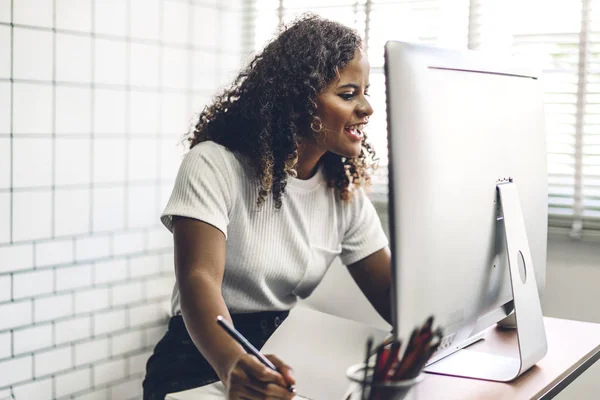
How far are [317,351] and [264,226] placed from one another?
0.44 metres

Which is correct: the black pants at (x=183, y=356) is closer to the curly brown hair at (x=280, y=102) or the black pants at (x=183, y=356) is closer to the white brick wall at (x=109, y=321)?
the curly brown hair at (x=280, y=102)

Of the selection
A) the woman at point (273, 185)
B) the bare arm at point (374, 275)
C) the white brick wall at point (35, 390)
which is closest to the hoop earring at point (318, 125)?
the woman at point (273, 185)

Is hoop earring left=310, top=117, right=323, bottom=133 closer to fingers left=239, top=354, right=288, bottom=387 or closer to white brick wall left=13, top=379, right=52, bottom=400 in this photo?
fingers left=239, top=354, right=288, bottom=387

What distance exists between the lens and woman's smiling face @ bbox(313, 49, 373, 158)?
5.49ft

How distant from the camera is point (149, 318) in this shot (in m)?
2.66

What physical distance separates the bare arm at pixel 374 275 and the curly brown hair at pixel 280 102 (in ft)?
1.05

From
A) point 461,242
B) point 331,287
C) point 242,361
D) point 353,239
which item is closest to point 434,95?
point 461,242

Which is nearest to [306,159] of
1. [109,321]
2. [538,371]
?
[538,371]

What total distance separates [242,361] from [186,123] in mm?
1843

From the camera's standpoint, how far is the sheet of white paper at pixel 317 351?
1.24m

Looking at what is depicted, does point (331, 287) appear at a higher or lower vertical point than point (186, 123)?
lower

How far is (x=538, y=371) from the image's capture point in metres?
1.37

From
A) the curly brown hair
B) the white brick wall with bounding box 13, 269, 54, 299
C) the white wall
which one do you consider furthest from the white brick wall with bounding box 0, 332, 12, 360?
the curly brown hair

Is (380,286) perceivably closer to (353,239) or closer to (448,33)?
(353,239)
